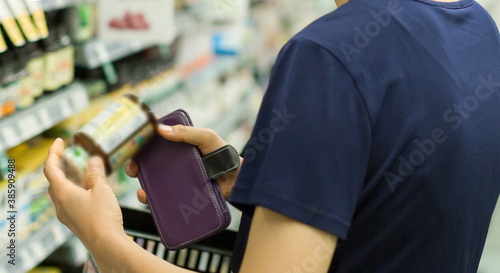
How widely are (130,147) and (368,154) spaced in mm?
516

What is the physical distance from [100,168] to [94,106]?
4.67ft

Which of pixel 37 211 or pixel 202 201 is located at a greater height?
pixel 202 201

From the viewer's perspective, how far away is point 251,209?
85 centimetres

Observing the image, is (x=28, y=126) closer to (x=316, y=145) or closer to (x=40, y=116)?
(x=40, y=116)

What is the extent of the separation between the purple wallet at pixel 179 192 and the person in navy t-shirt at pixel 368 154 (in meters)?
0.18

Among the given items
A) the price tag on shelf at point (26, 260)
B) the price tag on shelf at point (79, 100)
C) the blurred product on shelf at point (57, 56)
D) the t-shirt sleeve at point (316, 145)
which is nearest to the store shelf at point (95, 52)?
the blurred product on shelf at point (57, 56)

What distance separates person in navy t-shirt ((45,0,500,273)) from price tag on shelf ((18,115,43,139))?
89 cm

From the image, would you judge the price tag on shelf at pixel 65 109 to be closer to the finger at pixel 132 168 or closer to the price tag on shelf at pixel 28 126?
the price tag on shelf at pixel 28 126

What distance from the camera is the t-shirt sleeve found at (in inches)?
28.1

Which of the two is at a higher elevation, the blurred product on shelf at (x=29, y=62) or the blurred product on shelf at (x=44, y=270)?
the blurred product on shelf at (x=29, y=62)

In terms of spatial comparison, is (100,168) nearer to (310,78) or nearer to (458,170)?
(310,78)

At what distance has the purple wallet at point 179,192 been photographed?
1.11 m

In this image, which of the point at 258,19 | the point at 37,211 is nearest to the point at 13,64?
the point at 37,211

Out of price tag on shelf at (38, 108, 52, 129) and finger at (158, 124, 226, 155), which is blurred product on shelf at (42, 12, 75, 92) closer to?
price tag on shelf at (38, 108, 52, 129)
